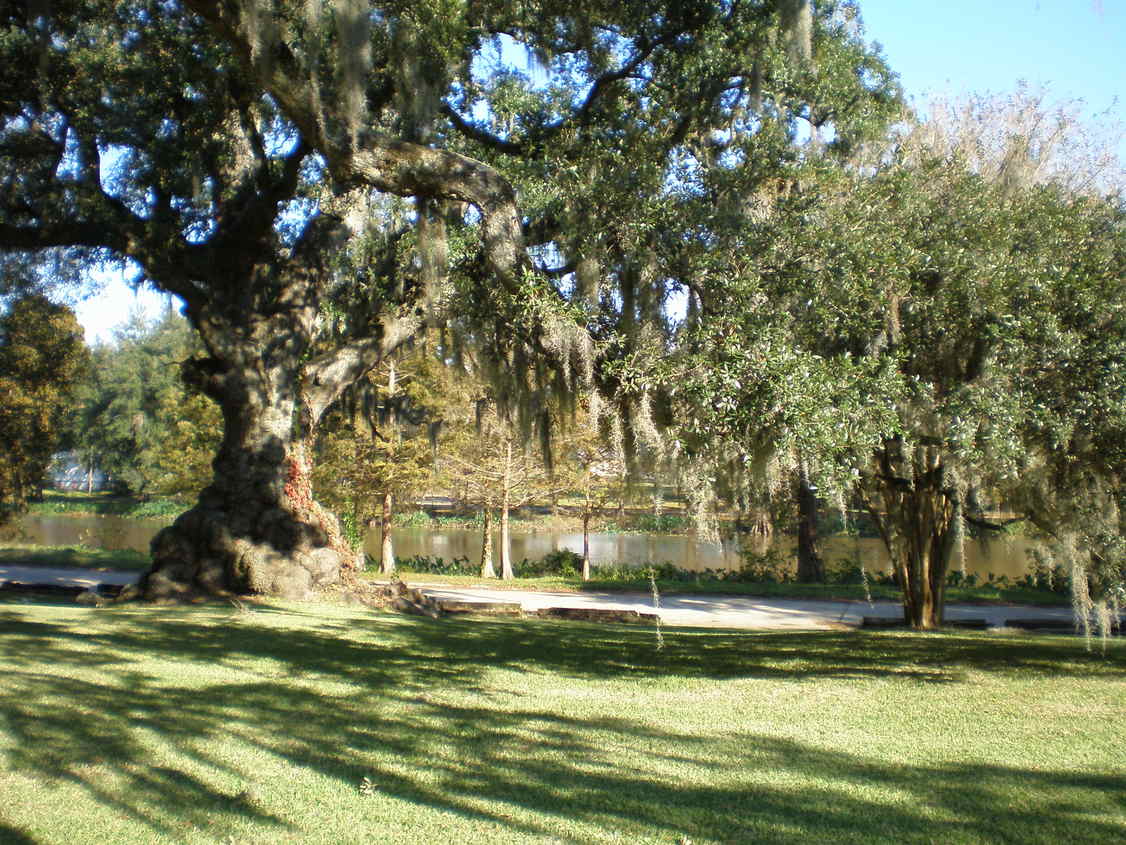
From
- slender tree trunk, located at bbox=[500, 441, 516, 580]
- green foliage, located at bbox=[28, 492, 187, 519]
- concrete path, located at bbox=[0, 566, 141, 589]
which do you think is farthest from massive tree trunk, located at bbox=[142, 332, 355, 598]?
green foliage, located at bbox=[28, 492, 187, 519]

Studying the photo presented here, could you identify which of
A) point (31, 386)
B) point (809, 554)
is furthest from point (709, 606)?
point (31, 386)

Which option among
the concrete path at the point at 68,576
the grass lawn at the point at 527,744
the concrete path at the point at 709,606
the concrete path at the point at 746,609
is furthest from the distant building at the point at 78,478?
the grass lawn at the point at 527,744

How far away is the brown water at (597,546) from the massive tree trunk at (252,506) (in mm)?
15523

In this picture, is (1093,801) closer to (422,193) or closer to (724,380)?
(724,380)

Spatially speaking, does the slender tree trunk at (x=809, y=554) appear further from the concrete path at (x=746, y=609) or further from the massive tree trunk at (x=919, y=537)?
the massive tree trunk at (x=919, y=537)

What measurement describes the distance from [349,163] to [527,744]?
5.14 m

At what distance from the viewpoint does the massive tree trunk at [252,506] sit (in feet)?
36.9

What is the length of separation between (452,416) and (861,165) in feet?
42.0

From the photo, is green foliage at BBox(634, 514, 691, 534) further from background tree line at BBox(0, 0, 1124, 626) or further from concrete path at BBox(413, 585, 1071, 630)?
background tree line at BBox(0, 0, 1124, 626)

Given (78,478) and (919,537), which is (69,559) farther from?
(78,478)

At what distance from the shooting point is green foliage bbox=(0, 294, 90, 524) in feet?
62.7

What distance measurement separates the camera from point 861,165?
10062 millimetres

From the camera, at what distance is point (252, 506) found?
11.6 meters

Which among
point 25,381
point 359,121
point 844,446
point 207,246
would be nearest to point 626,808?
point 844,446
